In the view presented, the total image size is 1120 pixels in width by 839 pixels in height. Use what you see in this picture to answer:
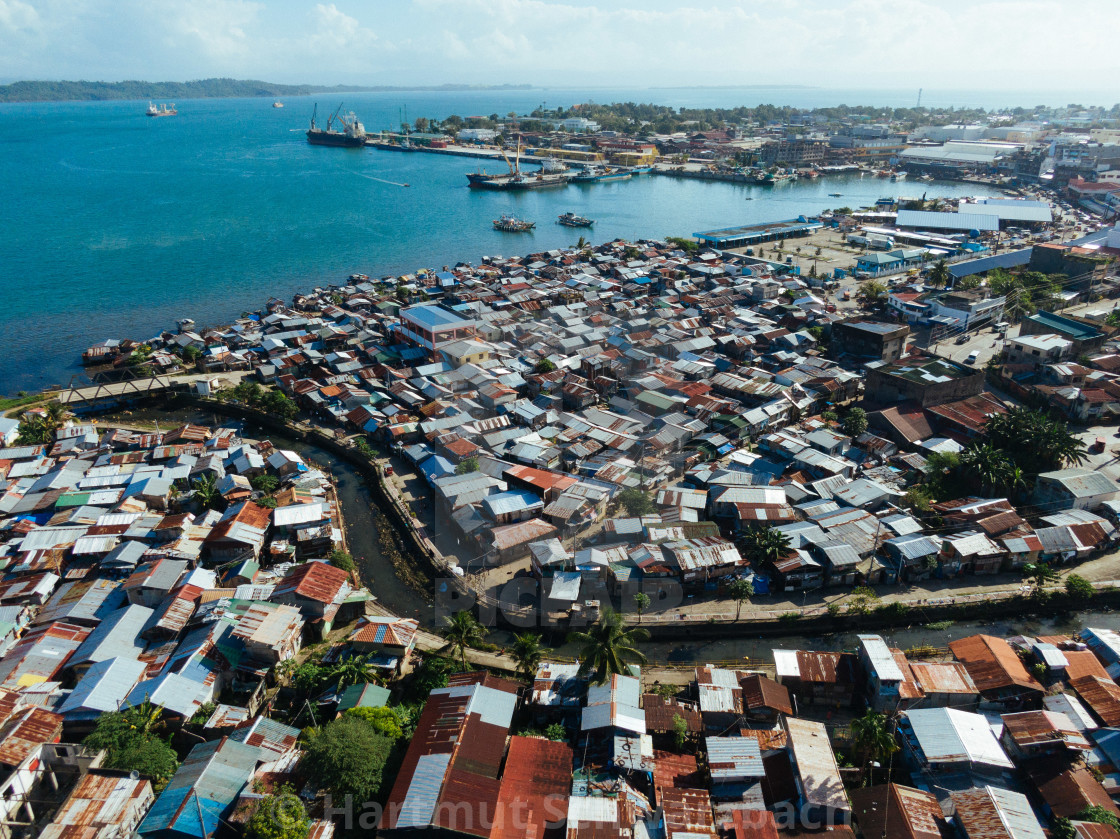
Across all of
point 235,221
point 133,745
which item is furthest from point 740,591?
point 235,221

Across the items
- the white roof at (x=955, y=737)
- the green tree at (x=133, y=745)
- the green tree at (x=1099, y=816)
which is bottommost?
the green tree at (x=133, y=745)

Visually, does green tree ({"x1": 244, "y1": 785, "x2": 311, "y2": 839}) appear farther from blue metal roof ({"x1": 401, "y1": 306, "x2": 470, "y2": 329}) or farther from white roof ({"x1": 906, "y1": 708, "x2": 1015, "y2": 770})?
blue metal roof ({"x1": 401, "y1": 306, "x2": 470, "y2": 329})

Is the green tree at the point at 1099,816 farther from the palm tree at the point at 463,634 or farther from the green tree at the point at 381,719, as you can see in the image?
the green tree at the point at 381,719

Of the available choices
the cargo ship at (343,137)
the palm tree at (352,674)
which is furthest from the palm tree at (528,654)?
the cargo ship at (343,137)

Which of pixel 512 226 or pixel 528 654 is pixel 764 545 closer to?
pixel 528 654

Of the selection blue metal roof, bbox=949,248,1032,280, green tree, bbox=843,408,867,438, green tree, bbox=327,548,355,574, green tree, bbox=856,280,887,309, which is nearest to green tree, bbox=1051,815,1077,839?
green tree, bbox=843,408,867,438
